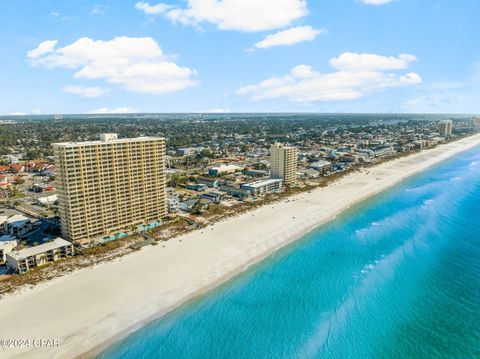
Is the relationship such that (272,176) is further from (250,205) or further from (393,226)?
(393,226)

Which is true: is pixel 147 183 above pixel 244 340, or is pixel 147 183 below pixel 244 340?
above

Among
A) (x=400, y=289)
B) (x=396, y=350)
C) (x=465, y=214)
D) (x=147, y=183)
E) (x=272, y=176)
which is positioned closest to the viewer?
(x=396, y=350)

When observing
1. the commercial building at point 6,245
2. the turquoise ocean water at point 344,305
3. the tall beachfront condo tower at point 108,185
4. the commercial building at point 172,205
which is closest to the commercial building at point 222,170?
the commercial building at point 172,205

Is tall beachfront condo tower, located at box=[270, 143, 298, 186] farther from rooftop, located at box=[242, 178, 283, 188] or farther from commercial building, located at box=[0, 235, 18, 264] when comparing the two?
commercial building, located at box=[0, 235, 18, 264]

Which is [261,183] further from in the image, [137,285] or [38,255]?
[38,255]

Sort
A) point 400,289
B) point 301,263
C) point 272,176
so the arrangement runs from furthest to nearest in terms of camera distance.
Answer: point 272,176
point 301,263
point 400,289

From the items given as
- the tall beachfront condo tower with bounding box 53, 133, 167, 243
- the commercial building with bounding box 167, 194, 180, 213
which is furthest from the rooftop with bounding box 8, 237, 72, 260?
the commercial building with bounding box 167, 194, 180, 213

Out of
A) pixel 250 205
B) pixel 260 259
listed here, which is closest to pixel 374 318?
pixel 260 259
